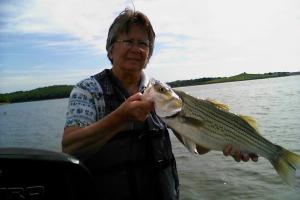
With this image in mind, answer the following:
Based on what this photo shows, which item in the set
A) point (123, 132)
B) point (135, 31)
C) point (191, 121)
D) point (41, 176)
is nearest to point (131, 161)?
point (123, 132)

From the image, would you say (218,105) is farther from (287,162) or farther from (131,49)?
(131,49)

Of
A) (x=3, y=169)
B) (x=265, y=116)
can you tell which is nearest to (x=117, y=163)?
(x=3, y=169)

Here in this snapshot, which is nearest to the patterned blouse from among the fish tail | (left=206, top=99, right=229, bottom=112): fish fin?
(left=206, top=99, right=229, bottom=112): fish fin

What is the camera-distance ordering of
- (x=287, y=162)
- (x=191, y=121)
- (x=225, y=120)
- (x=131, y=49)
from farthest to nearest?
(x=287, y=162), (x=225, y=120), (x=131, y=49), (x=191, y=121)

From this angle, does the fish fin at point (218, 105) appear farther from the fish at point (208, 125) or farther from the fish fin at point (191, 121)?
the fish fin at point (191, 121)

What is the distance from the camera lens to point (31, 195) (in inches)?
131

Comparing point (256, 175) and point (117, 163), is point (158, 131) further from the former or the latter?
point (256, 175)

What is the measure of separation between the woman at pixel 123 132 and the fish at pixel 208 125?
0.87ft

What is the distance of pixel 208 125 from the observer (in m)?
4.51

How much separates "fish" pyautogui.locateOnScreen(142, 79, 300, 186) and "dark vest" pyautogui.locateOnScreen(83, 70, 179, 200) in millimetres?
312

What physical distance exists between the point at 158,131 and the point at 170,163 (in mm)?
433

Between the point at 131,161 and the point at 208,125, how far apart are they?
992 mm

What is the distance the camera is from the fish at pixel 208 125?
4.09m

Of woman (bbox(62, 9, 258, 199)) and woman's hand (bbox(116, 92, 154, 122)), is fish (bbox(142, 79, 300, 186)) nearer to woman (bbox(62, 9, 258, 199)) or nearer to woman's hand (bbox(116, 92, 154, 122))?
woman's hand (bbox(116, 92, 154, 122))
